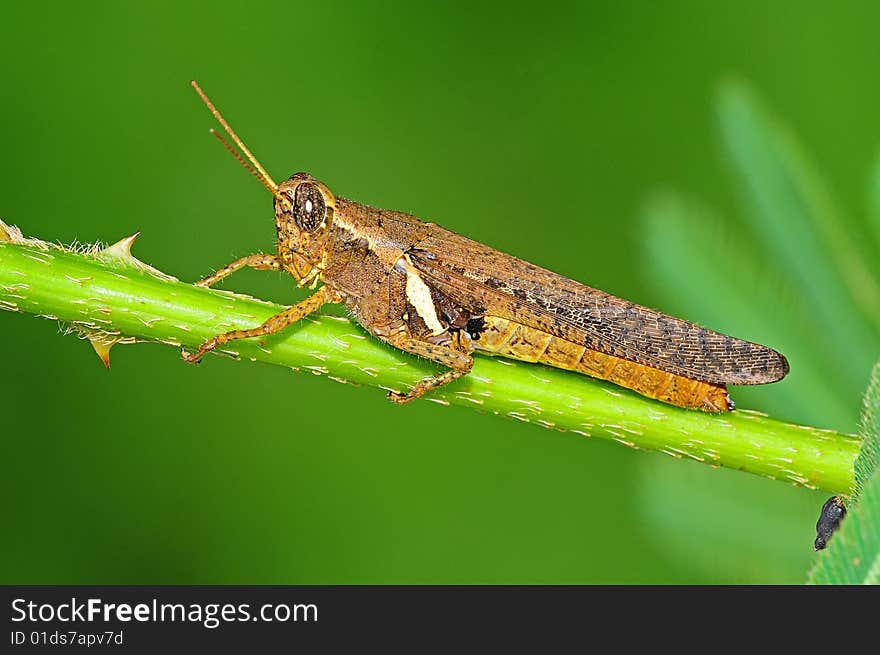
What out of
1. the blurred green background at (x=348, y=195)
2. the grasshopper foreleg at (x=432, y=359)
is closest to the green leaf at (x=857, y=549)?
the grasshopper foreleg at (x=432, y=359)

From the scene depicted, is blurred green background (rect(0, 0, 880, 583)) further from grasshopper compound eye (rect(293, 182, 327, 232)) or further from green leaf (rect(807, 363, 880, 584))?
green leaf (rect(807, 363, 880, 584))

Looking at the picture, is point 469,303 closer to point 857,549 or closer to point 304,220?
point 304,220

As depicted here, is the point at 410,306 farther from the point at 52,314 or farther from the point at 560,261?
the point at 560,261

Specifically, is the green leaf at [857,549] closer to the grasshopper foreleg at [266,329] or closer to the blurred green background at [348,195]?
the grasshopper foreleg at [266,329]

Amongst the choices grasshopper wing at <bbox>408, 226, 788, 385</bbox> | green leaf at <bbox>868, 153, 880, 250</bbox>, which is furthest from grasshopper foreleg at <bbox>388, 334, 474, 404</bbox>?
green leaf at <bbox>868, 153, 880, 250</bbox>

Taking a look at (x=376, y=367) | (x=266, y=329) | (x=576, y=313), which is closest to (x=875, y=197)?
(x=576, y=313)

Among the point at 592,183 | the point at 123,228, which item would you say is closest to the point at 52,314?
the point at 123,228
